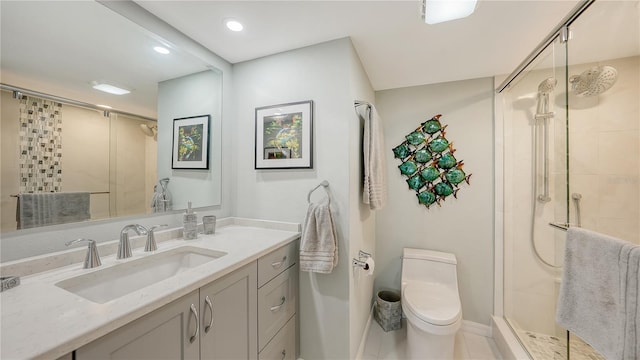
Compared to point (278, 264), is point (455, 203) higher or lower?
higher

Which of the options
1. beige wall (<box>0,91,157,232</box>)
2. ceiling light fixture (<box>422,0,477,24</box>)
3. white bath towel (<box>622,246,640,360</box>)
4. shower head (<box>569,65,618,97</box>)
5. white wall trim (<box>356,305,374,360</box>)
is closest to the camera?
white bath towel (<box>622,246,640,360</box>)

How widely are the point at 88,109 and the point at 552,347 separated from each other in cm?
299

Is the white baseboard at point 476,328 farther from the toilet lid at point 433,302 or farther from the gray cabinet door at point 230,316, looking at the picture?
the gray cabinet door at point 230,316

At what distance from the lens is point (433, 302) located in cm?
172

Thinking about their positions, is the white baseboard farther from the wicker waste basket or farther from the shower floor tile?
the wicker waste basket

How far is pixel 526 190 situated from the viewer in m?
1.81

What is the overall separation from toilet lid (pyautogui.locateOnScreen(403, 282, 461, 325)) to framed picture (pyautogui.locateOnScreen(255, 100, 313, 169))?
4.17 ft

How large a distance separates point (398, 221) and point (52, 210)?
241 cm

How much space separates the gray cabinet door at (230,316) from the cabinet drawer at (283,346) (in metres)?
0.12

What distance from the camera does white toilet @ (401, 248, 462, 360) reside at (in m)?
1.53

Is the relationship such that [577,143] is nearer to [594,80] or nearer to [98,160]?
[594,80]

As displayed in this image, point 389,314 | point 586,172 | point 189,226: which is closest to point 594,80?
point 586,172

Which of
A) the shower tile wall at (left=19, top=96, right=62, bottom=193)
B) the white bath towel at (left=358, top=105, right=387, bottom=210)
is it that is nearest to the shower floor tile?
the white bath towel at (left=358, top=105, right=387, bottom=210)

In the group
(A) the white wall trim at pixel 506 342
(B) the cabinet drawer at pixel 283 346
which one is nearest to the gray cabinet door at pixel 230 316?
(B) the cabinet drawer at pixel 283 346
